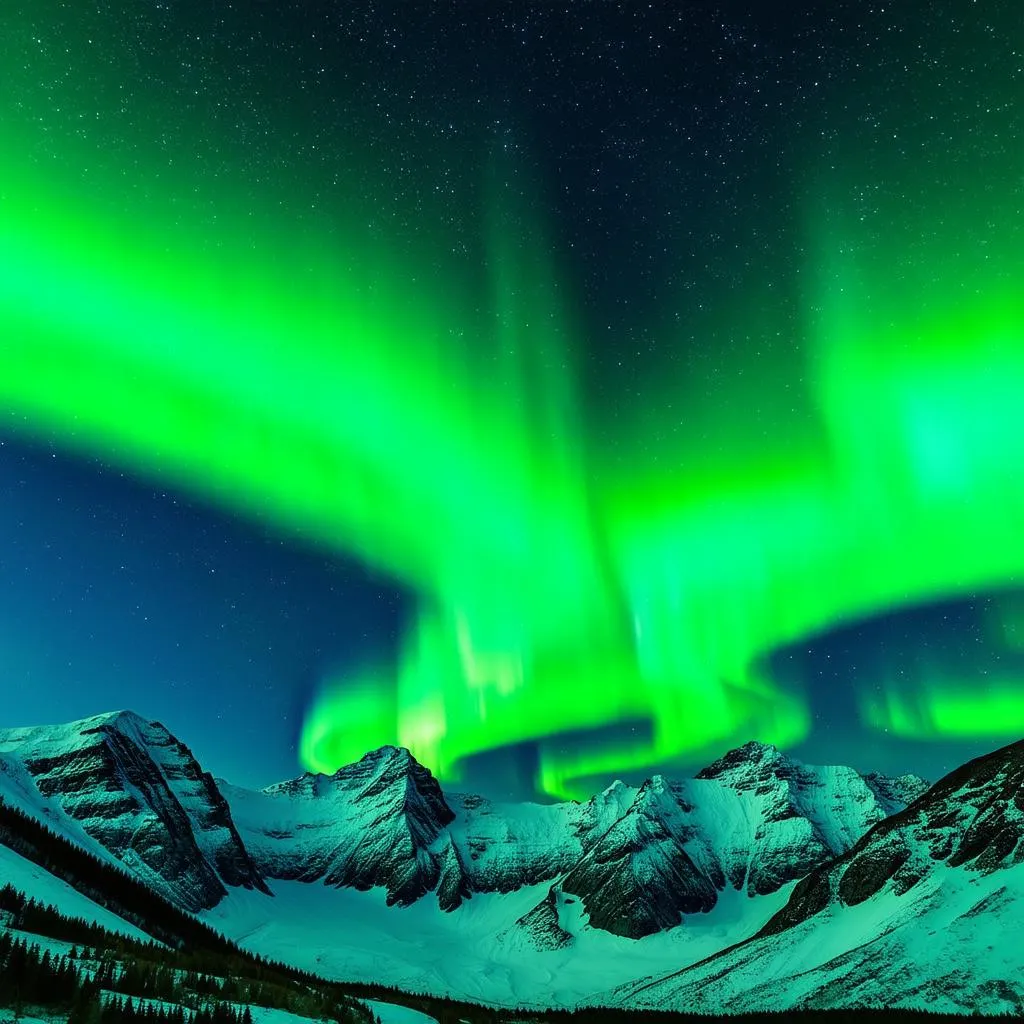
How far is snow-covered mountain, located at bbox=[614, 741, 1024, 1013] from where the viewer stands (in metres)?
78.4

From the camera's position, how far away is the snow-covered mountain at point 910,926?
257 ft

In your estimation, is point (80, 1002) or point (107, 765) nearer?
point (80, 1002)

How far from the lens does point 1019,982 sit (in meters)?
70.1

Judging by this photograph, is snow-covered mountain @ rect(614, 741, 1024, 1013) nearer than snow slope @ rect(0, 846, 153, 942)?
No

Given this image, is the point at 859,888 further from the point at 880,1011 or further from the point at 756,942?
the point at 880,1011

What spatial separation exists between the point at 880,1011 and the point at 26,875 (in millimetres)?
78620

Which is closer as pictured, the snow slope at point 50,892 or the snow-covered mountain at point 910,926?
the snow slope at point 50,892

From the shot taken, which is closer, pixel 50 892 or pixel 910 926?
pixel 50 892

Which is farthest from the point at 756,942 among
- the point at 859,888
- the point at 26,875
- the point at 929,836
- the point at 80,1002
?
the point at 80,1002

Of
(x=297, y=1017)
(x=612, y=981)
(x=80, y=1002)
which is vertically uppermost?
(x=80, y=1002)

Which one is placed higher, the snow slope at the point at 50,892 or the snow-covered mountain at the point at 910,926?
the snow slope at the point at 50,892

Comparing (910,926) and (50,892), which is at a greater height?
(50,892)

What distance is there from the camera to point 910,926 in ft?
314

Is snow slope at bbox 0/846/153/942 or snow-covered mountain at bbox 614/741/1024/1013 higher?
snow slope at bbox 0/846/153/942
